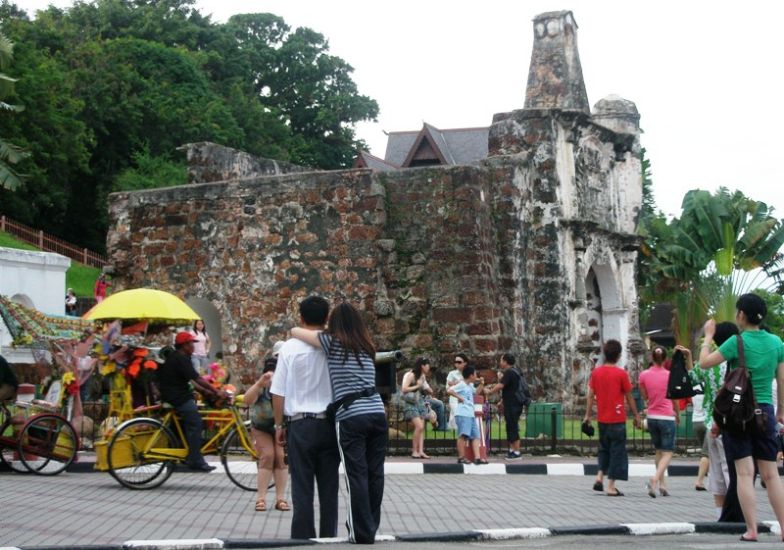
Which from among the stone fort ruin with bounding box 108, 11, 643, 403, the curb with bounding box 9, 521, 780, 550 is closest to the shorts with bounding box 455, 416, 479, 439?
the stone fort ruin with bounding box 108, 11, 643, 403

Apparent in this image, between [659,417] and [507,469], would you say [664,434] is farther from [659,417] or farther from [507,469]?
[507,469]

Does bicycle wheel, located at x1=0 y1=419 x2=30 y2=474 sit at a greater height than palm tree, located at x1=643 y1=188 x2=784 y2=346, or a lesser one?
lesser

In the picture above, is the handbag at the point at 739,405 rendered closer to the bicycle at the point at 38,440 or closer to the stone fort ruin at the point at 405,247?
the bicycle at the point at 38,440

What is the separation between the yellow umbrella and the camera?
51.1 feet

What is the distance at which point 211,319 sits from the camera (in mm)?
23484

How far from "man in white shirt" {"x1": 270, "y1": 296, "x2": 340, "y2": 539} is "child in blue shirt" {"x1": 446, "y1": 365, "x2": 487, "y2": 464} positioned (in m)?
8.76

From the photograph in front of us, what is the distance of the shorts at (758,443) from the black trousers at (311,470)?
2.91 m

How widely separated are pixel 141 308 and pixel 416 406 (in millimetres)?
4577

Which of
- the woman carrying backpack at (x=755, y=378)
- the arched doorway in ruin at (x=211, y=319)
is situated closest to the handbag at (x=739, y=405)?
the woman carrying backpack at (x=755, y=378)

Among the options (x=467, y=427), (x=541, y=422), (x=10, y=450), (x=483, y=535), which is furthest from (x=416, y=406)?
(x=483, y=535)

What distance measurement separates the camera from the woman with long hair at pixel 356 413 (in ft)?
28.1

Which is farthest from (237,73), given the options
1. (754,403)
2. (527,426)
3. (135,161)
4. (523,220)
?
(754,403)

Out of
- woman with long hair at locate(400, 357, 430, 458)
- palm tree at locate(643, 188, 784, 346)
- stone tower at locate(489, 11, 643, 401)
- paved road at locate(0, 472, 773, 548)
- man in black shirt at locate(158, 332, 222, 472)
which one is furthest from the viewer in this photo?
palm tree at locate(643, 188, 784, 346)

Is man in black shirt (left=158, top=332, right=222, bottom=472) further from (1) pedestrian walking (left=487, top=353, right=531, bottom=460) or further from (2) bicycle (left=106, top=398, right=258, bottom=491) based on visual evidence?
(1) pedestrian walking (left=487, top=353, right=531, bottom=460)
